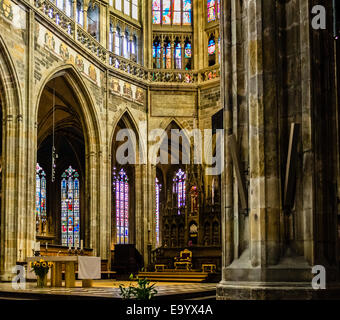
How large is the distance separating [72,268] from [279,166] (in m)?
9.18

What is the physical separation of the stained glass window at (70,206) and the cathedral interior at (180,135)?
A: 3.0 inches

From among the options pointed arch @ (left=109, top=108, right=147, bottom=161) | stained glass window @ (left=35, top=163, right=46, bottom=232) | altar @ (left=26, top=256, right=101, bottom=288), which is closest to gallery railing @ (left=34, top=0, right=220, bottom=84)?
pointed arch @ (left=109, top=108, right=147, bottom=161)

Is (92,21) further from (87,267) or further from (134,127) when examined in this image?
(87,267)

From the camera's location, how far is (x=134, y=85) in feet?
95.9

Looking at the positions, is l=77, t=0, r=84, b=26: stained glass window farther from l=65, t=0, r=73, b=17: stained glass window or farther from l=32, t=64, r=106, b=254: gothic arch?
l=32, t=64, r=106, b=254: gothic arch

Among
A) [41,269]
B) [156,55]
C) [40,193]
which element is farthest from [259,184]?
[40,193]

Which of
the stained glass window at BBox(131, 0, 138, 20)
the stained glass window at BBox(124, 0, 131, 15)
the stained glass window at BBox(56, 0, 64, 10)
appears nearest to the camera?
the stained glass window at BBox(56, 0, 64, 10)

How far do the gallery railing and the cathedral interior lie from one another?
0.08 metres

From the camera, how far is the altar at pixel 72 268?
14758 mm

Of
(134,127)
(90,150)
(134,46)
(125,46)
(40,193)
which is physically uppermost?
(134,46)

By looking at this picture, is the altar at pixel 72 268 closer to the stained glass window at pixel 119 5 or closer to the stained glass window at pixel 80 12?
the stained glass window at pixel 80 12

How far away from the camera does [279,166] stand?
7.90 m

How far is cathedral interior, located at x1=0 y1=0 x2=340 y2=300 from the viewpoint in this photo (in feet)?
25.7
